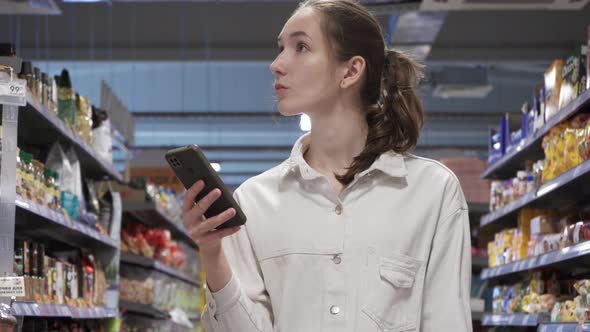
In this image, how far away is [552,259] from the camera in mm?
4320

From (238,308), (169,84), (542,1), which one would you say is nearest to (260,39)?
(169,84)

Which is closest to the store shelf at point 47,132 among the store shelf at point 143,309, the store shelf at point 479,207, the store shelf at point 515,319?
the store shelf at point 143,309

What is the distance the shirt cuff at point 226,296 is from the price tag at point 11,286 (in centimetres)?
133

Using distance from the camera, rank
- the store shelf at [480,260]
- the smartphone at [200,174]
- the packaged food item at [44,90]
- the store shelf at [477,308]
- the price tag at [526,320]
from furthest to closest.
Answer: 1. the store shelf at [480,260]
2. the store shelf at [477,308]
3. the price tag at [526,320]
4. the packaged food item at [44,90]
5. the smartphone at [200,174]

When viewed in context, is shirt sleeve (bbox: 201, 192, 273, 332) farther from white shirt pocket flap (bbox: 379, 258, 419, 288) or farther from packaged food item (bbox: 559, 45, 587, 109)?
packaged food item (bbox: 559, 45, 587, 109)

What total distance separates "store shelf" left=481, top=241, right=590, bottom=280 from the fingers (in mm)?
2418

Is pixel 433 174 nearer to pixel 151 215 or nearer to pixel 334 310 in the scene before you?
pixel 334 310

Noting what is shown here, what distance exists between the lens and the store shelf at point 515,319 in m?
4.63

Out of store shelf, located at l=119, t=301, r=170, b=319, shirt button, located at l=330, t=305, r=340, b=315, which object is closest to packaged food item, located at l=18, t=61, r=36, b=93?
shirt button, located at l=330, t=305, r=340, b=315

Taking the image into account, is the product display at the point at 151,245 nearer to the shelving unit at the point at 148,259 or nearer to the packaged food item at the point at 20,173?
the shelving unit at the point at 148,259

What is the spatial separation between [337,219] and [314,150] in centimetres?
21

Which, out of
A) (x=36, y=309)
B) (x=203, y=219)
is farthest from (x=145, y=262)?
(x=203, y=219)

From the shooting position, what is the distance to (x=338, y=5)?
83.4 inches

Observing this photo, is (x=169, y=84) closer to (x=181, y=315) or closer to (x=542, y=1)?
(x=181, y=315)
